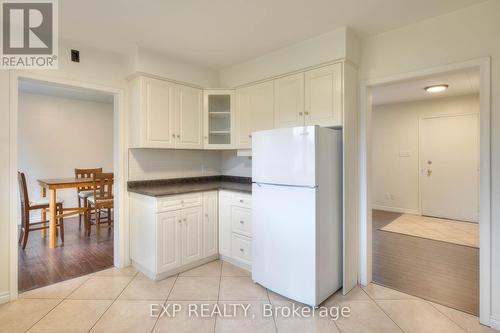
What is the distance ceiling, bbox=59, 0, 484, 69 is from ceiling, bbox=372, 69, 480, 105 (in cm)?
169

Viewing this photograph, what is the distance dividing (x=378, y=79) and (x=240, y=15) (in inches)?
54.1

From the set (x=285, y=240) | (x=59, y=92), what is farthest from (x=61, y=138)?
(x=285, y=240)

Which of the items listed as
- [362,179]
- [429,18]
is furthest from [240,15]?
[362,179]

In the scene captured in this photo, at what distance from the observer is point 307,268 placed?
212 centimetres

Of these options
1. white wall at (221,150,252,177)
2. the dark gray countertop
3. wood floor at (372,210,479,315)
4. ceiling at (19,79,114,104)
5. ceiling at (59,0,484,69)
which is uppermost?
ceiling at (19,79,114,104)

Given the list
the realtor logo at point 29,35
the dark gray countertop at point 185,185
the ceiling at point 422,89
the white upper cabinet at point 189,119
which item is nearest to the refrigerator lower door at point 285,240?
the dark gray countertop at point 185,185

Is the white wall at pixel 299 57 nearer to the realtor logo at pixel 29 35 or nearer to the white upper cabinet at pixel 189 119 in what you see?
the white upper cabinet at pixel 189 119

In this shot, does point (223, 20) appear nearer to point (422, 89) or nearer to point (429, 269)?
point (429, 269)

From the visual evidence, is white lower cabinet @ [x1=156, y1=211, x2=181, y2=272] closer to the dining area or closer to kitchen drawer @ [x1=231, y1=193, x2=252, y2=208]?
kitchen drawer @ [x1=231, y1=193, x2=252, y2=208]

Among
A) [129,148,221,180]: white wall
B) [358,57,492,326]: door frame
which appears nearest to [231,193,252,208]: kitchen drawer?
[129,148,221,180]: white wall

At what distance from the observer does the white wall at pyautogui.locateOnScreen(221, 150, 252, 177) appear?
3537 mm

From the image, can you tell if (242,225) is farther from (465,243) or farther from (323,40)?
(465,243)

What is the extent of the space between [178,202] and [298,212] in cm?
129

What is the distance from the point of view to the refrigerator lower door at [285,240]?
6.89 ft
